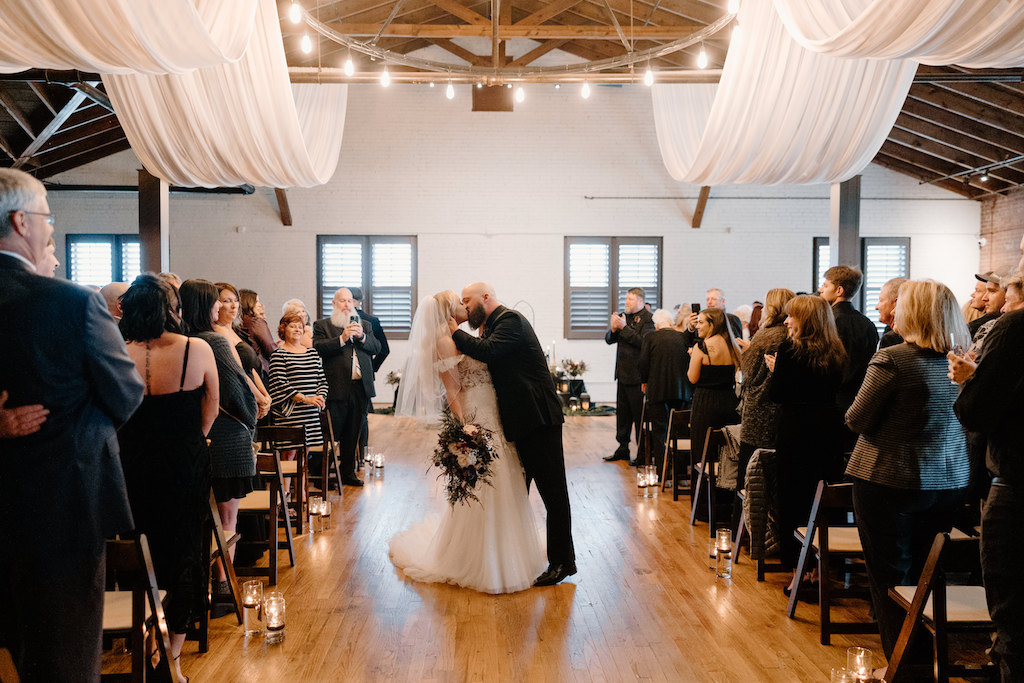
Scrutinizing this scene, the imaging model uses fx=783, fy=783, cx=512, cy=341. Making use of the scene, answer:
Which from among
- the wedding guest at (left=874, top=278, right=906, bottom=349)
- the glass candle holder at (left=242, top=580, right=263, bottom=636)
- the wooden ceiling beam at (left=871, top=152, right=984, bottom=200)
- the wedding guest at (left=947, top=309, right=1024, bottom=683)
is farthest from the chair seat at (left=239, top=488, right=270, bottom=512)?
the wooden ceiling beam at (left=871, top=152, right=984, bottom=200)

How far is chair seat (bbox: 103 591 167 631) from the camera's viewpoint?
8.52 ft

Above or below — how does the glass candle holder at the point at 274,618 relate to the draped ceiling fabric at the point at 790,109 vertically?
below

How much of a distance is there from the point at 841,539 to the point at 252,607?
2.73 meters

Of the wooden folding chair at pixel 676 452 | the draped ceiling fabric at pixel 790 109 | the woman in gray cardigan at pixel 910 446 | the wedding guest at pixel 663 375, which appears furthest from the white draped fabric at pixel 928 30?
the wedding guest at pixel 663 375

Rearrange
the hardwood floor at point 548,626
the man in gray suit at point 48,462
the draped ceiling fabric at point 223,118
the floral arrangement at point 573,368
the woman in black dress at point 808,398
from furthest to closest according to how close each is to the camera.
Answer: the floral arrangement at point 573,368 < the draped ceiling fabric at point 223,118 < the woman in black dress at point 808,398 < the hardwood floor at point 548,626 < the man in gray suit at point 48,462

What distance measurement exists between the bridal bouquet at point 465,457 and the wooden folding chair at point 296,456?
943mm

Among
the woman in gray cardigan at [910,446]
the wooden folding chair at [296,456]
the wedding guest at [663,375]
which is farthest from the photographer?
the wedding guest at [663,375]

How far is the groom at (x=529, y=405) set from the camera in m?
4.28

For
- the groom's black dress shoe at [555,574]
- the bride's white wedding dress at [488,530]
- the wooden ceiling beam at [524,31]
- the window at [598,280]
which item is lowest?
the groom's black dress shoe at [555,574]

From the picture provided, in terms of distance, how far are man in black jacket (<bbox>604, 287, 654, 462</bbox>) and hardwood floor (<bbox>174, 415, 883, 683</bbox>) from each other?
2500 mm

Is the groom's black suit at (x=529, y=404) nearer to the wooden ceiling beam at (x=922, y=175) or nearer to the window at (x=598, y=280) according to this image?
the window at (x=598, y=280)

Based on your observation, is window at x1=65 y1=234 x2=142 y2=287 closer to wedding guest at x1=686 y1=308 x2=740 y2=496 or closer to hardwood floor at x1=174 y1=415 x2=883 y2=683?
hardwood floor at x1=174 y1=415 x2=883 y2=683

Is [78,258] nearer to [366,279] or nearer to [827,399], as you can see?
[366,279]

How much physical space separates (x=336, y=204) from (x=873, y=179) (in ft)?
30.9
